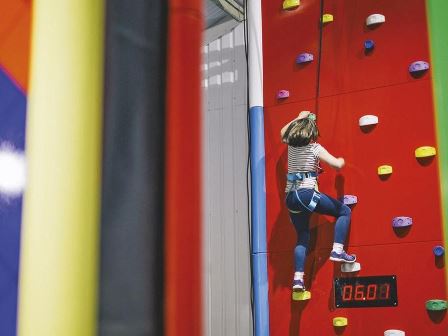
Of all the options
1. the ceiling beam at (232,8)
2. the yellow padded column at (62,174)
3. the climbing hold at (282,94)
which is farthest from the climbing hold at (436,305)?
the yellow padded column at (62,174)

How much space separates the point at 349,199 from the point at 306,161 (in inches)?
17.7

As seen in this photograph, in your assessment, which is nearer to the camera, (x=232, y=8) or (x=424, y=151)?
(x=424, y=151)

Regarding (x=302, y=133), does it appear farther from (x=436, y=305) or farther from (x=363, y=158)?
(x=436, y=305)

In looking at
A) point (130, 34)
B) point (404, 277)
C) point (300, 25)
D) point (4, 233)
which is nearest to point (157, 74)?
point (130, 34)

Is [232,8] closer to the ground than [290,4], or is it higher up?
higher up

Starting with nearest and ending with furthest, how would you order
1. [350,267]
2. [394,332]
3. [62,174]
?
[62,174]
[394,332]
[350,267]

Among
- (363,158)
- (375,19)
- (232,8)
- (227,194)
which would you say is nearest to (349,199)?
(363,158)

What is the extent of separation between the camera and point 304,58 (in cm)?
476

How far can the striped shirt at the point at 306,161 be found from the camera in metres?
4.29

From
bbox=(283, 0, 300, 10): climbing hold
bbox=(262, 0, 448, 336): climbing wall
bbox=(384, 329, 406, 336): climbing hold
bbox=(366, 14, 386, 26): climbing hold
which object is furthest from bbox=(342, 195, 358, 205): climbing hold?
bbox=(283, 0, 300, 10): climbing hold

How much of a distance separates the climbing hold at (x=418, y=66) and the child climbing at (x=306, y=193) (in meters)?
0.79

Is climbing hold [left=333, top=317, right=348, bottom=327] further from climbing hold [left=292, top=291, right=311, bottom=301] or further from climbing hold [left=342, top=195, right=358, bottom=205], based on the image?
climbing hold [left=342, top=195, right=358, bottom=205]

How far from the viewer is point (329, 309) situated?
4348 mm

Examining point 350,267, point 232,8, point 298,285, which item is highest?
point 232,8
